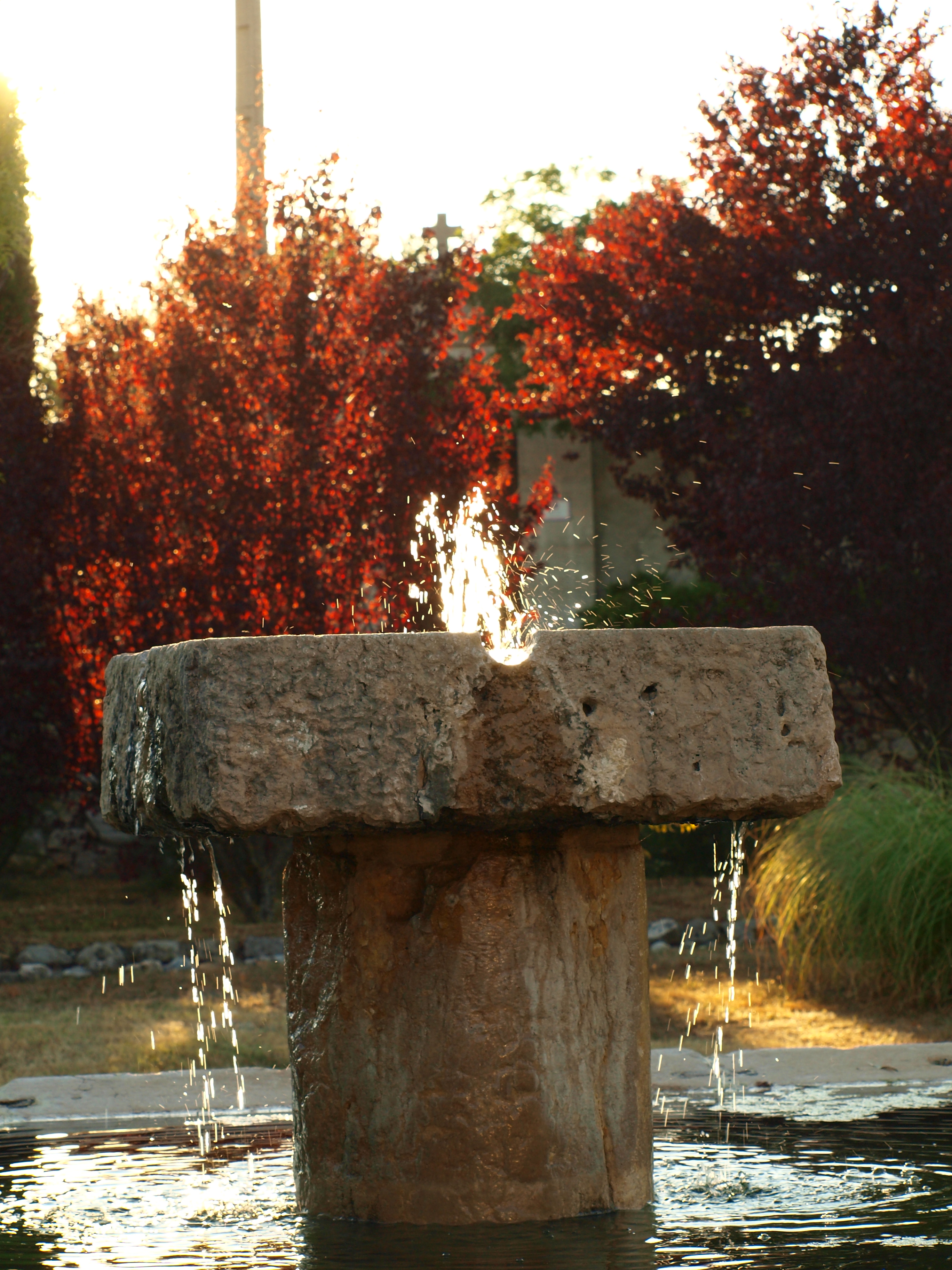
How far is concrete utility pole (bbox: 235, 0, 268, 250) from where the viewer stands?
10.6 metres

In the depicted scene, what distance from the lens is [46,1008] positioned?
776 centimetres

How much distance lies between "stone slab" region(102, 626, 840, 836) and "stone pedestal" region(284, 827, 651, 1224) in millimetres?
284

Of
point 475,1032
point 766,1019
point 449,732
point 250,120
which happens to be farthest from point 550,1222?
point 250,120

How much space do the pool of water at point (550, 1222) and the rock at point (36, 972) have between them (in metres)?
4.36

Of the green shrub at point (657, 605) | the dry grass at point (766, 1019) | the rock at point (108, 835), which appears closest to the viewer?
the dry grass at point (766, 1019)

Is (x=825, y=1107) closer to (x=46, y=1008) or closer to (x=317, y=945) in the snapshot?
(x=317, y=945)

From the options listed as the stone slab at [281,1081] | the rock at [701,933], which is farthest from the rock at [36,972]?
the rock at [701,933]

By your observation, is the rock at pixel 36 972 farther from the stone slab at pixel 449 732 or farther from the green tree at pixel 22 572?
the stone slab at pixel 449 732

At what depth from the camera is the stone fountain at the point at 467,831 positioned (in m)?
3.20

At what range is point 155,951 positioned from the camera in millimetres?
9508

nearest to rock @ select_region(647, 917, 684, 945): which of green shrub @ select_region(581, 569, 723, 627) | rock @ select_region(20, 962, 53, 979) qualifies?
green shrub @ select_region(581, 569, 723, 627)

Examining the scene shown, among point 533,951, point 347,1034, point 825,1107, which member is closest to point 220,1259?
point 347,1034

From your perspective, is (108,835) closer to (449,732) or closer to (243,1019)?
(243,1019)

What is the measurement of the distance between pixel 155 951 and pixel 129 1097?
438 cm
